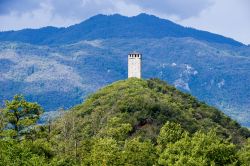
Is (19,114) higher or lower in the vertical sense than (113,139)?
higher

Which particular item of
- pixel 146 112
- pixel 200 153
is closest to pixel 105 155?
pixel 200 153

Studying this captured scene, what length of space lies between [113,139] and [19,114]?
12562 mm

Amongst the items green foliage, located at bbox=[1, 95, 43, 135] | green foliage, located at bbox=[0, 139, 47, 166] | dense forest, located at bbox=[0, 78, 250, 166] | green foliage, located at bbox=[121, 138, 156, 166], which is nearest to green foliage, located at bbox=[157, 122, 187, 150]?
dense forest, located at bbox=[0, 78, 250, 166]

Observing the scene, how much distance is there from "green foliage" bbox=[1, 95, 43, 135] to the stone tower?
2959 inches

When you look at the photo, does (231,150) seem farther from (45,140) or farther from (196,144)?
(45,140)

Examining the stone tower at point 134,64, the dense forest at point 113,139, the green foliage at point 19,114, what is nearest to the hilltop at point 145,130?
the dense forest at point 113,139

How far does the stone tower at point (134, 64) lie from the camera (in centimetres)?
14912

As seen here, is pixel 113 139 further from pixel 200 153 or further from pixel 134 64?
pixel 134 64

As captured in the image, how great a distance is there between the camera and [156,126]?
364 feet

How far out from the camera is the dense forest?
6756cm

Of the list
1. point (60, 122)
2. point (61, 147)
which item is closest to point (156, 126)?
point (60, 122)

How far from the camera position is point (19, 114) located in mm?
73625

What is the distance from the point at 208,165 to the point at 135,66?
8731cm

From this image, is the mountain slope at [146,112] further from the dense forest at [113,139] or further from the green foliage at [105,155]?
the green foliage at [105,155]
